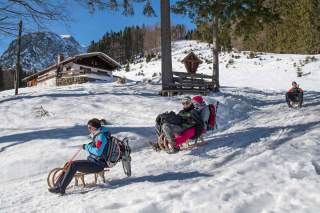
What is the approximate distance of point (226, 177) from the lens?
6852mm

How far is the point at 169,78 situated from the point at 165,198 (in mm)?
13505

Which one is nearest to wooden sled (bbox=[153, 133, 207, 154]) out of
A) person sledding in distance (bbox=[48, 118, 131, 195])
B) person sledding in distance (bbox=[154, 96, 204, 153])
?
person sledding in distance (bbox=[154, 96, 204, 153])

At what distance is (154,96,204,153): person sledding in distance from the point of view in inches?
394

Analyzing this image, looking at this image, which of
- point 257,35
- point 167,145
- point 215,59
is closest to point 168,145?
point 167,145

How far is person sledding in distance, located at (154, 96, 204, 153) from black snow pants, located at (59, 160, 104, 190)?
2742 millimetres

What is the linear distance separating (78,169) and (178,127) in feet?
11.3

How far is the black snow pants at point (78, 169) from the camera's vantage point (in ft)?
23.8

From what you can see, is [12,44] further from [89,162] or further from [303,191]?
[303,191]

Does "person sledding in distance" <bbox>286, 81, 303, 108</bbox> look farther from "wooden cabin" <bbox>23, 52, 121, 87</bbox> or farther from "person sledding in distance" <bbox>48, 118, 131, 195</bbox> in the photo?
"wooden cabin" <bbox>23, 52, 121, 87</bbox>

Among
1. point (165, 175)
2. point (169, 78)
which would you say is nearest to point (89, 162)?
point (165, 175)

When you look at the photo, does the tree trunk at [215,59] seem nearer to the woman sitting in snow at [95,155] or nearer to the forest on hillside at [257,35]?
the forest on hillside at [257,35]

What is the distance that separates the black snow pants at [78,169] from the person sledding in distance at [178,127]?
9.00 ft

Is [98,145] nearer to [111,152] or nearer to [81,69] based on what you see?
[111,152]

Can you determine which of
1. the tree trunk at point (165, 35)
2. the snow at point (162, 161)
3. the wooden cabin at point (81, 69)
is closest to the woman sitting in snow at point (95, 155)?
the snow at point (162, 161)
